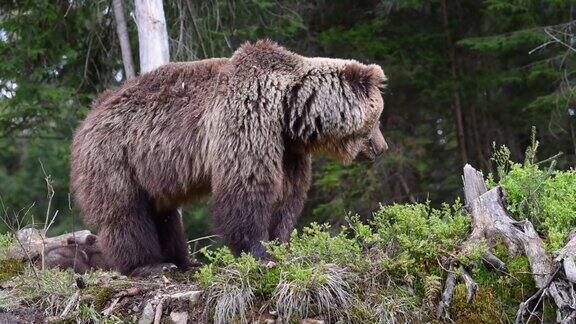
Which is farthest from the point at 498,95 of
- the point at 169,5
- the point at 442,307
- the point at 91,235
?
the point at 442,307

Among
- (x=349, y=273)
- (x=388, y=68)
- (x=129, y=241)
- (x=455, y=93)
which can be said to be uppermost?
(x=349, y=273)

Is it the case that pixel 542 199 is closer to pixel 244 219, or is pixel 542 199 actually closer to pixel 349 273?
pixel 349 273

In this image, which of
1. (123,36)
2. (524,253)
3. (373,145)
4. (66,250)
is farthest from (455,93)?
(524,253)

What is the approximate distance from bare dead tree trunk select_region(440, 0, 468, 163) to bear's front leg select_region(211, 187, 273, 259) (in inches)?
391

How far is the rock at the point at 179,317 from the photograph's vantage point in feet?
18.2

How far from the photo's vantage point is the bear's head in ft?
21.7

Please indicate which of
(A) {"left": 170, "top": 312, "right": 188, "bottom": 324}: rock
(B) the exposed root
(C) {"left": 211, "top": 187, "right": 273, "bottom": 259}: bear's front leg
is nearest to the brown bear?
(C) {"left": 211, "top": 187, "right": 273, "bottom": 259}: bear's front leg

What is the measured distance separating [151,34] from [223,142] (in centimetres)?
466

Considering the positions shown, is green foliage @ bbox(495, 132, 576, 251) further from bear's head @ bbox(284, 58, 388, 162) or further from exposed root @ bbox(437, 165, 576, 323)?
bear's head @ bbox(284, 58, 388, 162)

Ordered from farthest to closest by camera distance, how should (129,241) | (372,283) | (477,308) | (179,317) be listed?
(129,241)
(179,317)
(372,283)
(477,308)

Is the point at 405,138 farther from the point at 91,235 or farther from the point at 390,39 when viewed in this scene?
the point at 91,235

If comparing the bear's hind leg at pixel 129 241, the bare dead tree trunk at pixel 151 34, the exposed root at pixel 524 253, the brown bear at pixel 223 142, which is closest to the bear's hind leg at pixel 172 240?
the brown bear at pixel 223 142

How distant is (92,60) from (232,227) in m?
8.05

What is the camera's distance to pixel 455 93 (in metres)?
16.0
